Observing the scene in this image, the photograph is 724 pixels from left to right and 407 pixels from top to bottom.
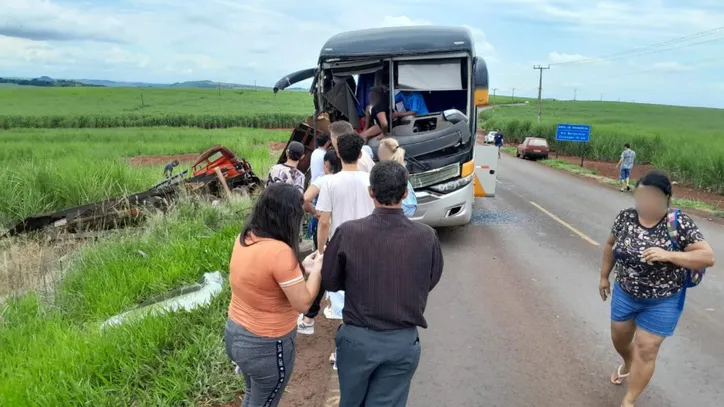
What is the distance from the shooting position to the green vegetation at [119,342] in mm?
3465

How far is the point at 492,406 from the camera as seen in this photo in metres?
3.78

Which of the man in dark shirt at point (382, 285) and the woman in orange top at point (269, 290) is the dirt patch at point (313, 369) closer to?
the woman in orange top at point (269, 290)

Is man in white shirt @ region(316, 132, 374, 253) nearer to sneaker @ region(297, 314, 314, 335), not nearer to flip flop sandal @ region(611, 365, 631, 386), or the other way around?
sneaker @ region(297, 314, 314, 335)

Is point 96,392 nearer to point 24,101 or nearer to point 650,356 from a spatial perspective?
point 650,356

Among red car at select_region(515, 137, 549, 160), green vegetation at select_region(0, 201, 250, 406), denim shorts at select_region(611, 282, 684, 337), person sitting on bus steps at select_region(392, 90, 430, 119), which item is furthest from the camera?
red car at select_region(515, 137, 549, 160)

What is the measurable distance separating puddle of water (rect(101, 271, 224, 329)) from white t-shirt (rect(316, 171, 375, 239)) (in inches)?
70.3

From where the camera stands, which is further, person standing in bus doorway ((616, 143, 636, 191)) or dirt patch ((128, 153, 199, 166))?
dirt patch ((128, 153, 199, 166))

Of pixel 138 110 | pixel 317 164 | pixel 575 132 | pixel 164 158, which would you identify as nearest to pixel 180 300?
pixel 317 164

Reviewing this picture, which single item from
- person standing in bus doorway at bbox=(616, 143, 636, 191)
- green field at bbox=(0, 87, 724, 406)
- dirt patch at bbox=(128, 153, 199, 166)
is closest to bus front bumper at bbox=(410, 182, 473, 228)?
green field at bbox=(0, 87, 724, 406)

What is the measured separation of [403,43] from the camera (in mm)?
8000

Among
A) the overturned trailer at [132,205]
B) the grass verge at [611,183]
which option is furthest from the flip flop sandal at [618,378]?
the grass verge at [611,183]

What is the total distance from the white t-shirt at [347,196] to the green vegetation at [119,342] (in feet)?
4.70

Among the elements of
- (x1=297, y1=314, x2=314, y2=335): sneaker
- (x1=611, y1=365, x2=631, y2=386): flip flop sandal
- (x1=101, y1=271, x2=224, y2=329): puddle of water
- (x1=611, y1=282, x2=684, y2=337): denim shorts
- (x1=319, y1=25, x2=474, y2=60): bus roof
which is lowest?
(x1=611, y1=365, x2=631, y2=386): flip flop sandal

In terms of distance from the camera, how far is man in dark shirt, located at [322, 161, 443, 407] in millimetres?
2406
